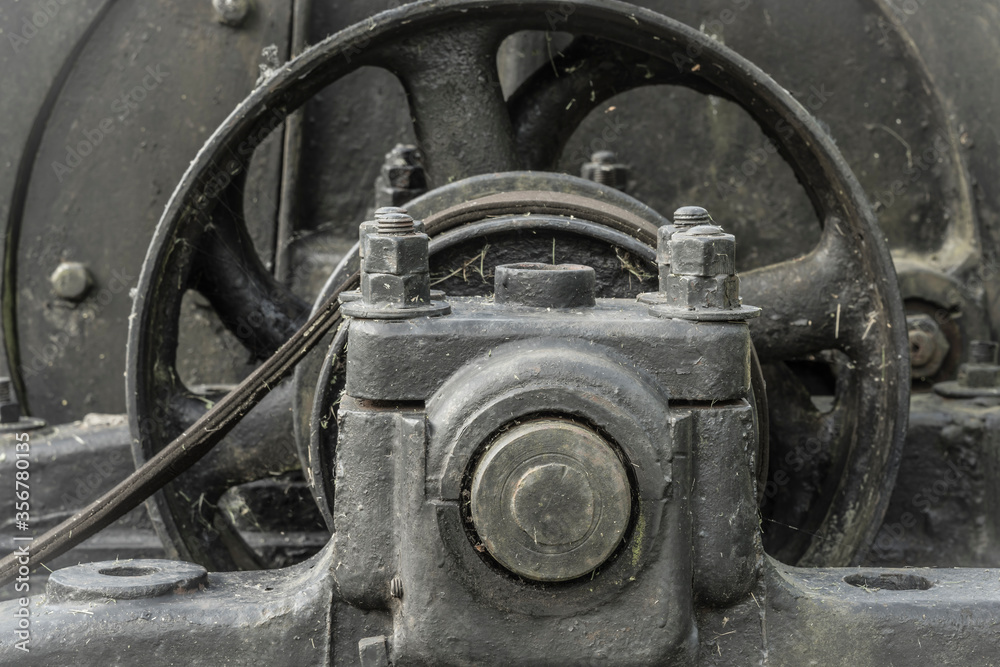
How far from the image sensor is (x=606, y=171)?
2.06 metres

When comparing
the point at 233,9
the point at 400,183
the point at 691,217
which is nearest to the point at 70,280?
the point at 233,9

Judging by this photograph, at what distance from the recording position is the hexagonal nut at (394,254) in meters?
1.12

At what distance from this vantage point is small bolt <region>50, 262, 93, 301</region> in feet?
7.32

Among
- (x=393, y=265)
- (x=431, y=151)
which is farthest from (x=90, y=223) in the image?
(x=393, y=265)

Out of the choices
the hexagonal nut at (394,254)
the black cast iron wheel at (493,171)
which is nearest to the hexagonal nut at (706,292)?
the hexagonal nut at (394,254)

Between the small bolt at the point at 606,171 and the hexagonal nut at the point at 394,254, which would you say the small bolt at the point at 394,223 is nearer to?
the hexagonal nut at the point at 394,254

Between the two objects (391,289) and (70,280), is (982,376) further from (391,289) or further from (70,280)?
(70,280)

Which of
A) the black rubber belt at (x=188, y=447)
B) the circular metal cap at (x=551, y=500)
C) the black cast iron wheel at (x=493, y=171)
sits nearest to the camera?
the circular metal cap at (x=551, y=500)


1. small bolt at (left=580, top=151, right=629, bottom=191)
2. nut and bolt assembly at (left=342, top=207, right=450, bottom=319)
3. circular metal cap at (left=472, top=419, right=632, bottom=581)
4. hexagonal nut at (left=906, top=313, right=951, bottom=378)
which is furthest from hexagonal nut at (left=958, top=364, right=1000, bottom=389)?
nut and bolt assembly at (left=342, top=207, right=450, bottom=319)

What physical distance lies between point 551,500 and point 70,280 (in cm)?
163

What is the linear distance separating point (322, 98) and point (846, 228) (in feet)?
4.18

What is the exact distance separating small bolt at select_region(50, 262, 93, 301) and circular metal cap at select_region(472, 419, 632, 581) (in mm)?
1536

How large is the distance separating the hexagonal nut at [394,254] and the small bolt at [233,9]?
50.8 inches

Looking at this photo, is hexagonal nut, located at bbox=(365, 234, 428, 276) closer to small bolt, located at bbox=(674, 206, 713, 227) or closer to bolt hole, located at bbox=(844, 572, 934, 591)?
small bolt, located at bbox=(674, 206, 713, 227)
